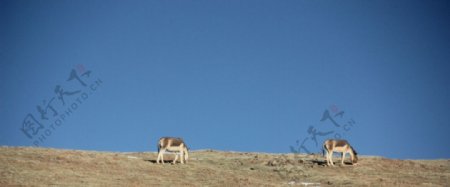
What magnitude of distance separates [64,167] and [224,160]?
1514cm

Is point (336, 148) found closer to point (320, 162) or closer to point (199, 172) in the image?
point (320, 162)

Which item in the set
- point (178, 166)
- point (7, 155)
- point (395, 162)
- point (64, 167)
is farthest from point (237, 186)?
point (395, 162)

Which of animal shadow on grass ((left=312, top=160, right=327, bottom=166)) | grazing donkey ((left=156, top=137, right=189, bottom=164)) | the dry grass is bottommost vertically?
the dry grass

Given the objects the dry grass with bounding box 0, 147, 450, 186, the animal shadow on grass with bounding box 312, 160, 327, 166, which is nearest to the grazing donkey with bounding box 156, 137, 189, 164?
the dry grass with bounding box 0, 147, 450, 186

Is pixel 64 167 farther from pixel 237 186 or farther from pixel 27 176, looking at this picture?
pixel 237 186

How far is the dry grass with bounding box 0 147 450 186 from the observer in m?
30.4

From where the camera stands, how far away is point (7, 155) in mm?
34562

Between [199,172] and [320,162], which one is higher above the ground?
[320,162]

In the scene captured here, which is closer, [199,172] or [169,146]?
[199,172]

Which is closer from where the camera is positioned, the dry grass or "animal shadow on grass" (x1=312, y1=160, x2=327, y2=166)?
the dry grass

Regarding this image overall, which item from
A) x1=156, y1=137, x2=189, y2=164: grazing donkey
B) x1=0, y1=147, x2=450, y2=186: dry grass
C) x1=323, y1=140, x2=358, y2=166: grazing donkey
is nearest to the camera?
x1=0, y1=147, x2=450, y2=186: dry grass

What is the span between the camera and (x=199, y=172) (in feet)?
119

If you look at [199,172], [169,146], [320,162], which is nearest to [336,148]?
[320,162]

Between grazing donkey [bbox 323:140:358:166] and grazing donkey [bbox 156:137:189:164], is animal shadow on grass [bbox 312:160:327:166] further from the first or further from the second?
grazing donkey [bbox 156:137:189:164]
